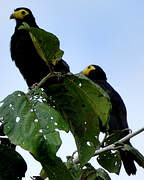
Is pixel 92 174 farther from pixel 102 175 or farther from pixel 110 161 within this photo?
pixel 110 161

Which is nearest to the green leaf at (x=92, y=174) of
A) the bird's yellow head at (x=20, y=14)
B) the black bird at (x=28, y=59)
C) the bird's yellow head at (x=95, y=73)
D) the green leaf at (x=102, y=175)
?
the green leaf at (x=102, y=175)

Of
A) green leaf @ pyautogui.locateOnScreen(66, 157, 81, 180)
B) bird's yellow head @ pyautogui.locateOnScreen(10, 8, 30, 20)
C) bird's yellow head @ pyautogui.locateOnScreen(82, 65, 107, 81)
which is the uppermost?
bird's yellow head @ pyautogui.locateOnScreen(10, 8, 30, 20)

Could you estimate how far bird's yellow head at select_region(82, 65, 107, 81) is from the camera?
784 centimetres

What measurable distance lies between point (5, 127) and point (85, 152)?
378 millimetres

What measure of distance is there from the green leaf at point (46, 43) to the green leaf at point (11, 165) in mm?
377

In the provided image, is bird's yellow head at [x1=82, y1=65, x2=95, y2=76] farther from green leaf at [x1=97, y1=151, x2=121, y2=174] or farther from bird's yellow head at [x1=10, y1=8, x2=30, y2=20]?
green leaf at [x1=97, y1=151, x2=121, y2=174]

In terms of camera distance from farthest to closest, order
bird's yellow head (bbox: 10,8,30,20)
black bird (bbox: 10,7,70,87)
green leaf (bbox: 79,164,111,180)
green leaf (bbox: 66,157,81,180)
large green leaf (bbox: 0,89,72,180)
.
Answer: bird's yellow head (bbox: 10,8,30,20), black bird (bbox: 10,7,70,87), green leaf (bbox: 79,164,111,180), green leaf (bbox: 66,157,81,180), large green leaf (bbox: 0,89,72,180)

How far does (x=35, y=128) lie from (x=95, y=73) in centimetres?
667

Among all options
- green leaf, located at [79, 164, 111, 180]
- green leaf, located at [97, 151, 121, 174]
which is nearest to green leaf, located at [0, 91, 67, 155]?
green leaf, located at [79, 164, 111, 180]

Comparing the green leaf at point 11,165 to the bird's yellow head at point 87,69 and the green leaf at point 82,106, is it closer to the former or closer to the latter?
the green leaf at point 82,106

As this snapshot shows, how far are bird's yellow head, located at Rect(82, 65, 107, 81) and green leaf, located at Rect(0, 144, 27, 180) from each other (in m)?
6.55

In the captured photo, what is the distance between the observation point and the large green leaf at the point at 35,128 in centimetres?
121

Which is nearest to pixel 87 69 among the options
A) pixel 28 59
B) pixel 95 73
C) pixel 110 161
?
pixel 95 73

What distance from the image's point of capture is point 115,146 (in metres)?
2.32
